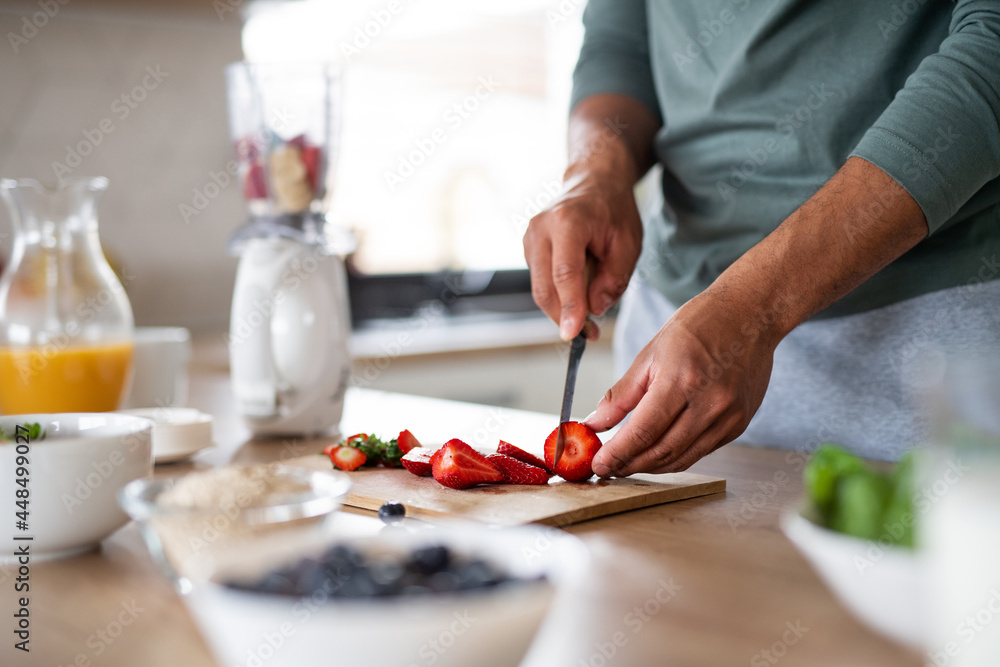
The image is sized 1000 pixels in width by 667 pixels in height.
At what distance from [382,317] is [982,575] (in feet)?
8.03

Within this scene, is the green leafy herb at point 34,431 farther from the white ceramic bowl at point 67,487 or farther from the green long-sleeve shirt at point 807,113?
the green long-sleeve shirt at point 807,113

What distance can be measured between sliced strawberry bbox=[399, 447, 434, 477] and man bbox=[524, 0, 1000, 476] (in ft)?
0.54

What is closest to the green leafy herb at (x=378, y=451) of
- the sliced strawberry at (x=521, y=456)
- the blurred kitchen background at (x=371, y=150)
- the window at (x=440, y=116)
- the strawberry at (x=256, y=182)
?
the sliced strawberry at (x=521, y=456)

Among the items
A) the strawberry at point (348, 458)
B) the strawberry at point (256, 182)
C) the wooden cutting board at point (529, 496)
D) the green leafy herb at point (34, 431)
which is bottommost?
the strawberry at point (348, 458)

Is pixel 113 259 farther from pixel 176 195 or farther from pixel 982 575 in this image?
pixel 982 575

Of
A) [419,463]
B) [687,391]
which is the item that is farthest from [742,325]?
[419,463]

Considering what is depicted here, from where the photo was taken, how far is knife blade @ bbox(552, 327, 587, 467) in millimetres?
847

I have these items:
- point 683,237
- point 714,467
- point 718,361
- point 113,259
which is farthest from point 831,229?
point 113,259

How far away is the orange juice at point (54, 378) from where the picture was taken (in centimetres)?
106

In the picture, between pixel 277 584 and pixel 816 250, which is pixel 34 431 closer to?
Answer: pixel 277 584

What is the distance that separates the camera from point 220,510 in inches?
16.5

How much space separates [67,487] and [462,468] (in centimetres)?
32

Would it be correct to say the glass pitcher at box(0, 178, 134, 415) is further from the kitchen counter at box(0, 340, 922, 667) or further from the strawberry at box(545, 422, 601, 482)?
the strawberry at box(545, 422, 601, 482)

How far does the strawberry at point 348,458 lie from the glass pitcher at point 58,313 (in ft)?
1.24
